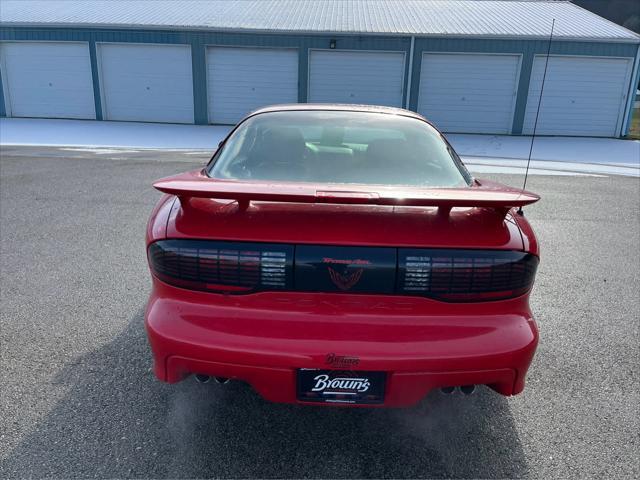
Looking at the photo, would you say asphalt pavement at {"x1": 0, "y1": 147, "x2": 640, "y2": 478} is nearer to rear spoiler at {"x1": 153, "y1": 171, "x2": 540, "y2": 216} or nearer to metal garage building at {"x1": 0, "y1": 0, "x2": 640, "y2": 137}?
rear spoiler at {"x1": 153, "y1": 171, "x2": 540, "y2": 216}

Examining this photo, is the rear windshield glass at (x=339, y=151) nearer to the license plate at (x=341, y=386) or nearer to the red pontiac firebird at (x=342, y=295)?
the red pontiac firebird at (x=342, y=295)

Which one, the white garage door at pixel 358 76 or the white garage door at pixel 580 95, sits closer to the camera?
the white garage door at pixel 580 95

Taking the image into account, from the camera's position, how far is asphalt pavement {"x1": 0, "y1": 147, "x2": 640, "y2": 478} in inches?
82.3

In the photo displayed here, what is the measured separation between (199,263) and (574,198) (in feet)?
23.9

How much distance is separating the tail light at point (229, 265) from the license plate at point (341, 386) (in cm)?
38

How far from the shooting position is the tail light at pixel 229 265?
191 cm

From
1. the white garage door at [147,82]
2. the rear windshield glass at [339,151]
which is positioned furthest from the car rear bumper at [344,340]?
the white garage door at [147,82]

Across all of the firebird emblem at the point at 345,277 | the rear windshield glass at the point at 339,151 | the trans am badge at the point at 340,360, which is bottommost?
the trans am badge at the point at 340,360

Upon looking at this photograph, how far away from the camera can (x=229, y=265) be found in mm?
1919

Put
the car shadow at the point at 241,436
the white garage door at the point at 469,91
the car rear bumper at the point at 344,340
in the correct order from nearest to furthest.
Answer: the car rear bumper at the point at 344,340 → the car shadow at the point at 241,436 → the white garage door at the point at 469,91

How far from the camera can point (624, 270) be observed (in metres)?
4.54

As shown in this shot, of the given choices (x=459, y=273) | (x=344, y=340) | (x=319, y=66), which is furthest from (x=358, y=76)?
(x=344, y=340)

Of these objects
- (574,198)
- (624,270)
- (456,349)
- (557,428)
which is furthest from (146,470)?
(574,198)

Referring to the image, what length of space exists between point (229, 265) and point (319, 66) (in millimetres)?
15786
